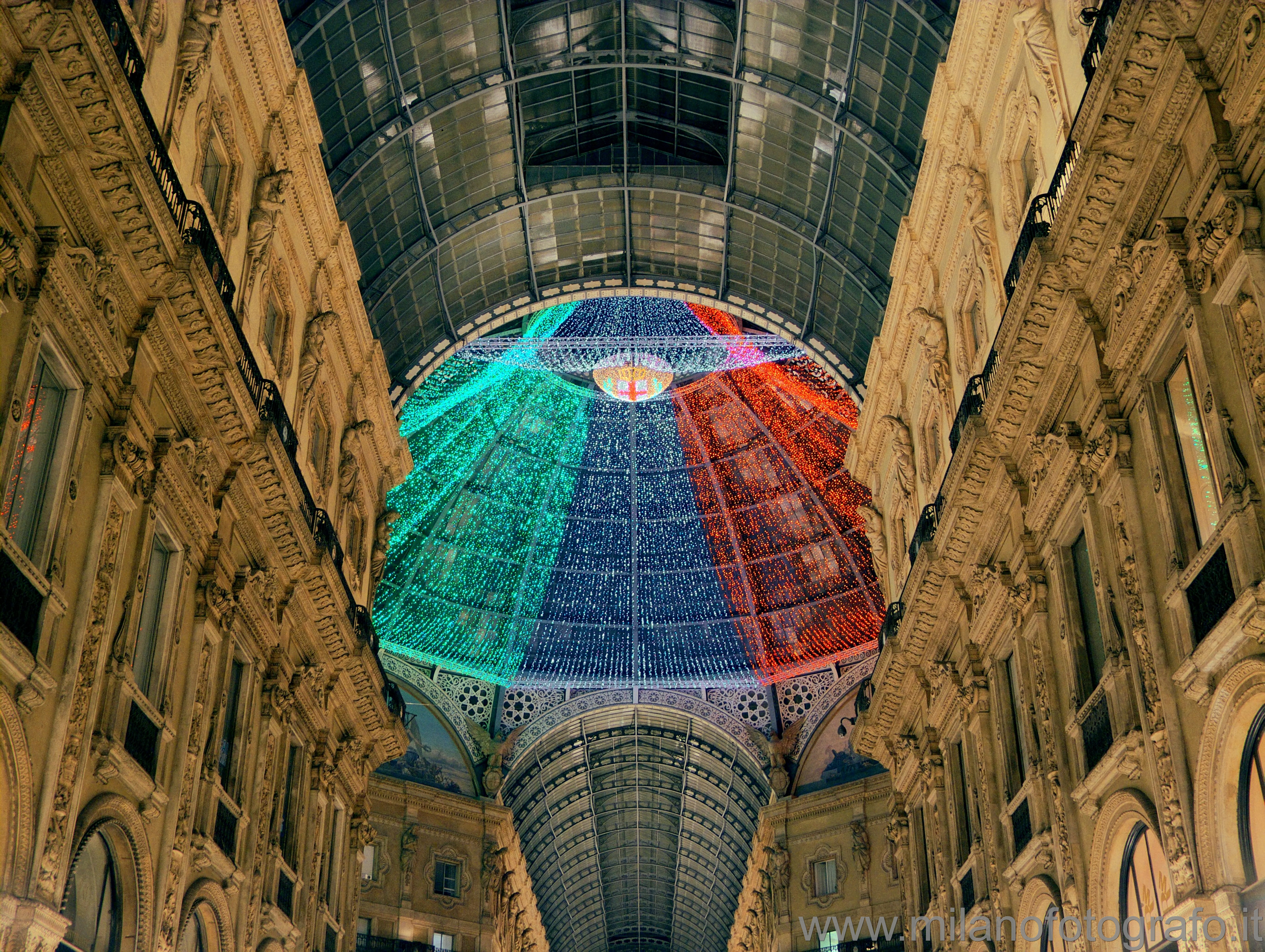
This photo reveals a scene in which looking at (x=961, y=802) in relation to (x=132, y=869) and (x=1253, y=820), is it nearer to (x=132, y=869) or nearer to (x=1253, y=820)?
(x=1253, y=820)

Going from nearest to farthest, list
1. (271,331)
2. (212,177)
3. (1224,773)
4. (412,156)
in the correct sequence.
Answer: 1. (1224,773)
2. (212,177)
3. (271,331)
4. (412,156)

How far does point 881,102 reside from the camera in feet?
94.3

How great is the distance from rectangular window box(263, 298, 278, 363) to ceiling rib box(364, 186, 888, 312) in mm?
7287

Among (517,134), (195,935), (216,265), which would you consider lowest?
(195,935)

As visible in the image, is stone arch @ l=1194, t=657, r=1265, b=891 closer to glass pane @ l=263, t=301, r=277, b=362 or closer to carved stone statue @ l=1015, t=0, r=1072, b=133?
carved stone statue @ l=1015, t=0, r=1072, b=133

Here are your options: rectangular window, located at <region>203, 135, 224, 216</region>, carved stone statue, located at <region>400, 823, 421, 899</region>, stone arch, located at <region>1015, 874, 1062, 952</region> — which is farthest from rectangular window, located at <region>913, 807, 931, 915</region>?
carved stone statue, located at <region>400, 823, 421, 899</region>

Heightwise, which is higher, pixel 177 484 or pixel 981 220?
pixel 981 220

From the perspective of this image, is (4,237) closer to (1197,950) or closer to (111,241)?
(111,241)

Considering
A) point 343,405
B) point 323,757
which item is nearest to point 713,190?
point 343,405

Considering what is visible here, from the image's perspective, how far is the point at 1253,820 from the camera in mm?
13945

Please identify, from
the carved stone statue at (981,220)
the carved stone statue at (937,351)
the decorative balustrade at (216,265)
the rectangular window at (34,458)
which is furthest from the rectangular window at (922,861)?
the rectangular window at (34,458)

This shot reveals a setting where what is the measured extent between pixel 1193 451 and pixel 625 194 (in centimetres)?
2214

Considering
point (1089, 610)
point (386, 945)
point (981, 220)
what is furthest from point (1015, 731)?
point (386, 945)

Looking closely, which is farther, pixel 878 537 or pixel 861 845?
pixel 861 845
